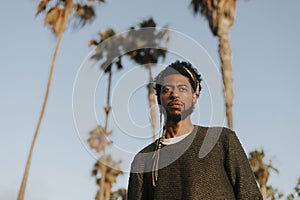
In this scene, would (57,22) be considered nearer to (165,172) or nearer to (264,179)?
(264,179)

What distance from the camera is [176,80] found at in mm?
2689

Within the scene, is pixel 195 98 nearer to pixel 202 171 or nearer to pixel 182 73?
pixel 182 73

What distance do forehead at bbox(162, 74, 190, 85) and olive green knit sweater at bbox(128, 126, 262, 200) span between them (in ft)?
0.97

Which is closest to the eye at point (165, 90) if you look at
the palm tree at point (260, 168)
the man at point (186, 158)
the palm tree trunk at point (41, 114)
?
the man at point (186, 158)

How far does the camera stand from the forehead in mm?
2682

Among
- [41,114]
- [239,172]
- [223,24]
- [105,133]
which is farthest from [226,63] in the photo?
[239,172]

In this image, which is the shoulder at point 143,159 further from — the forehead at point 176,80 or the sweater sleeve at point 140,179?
the forehead at point 176,80

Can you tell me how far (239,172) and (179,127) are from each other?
0.47m

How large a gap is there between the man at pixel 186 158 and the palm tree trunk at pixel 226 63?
10746 millimetres

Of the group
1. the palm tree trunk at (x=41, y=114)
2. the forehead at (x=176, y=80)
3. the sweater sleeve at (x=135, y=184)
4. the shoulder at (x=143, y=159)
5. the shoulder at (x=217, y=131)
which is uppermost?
the palm tree trunk at (x=41, y=114)

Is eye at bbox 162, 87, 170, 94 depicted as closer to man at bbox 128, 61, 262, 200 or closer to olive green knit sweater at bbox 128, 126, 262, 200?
man at bbox 128, 61, 262, 200

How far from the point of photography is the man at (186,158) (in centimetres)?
233

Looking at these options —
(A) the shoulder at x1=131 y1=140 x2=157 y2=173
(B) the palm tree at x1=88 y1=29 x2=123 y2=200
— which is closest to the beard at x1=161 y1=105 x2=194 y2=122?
(A) the shoulder at x1=131 y1=140 x2=157 y2=173

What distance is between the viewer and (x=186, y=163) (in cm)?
244
